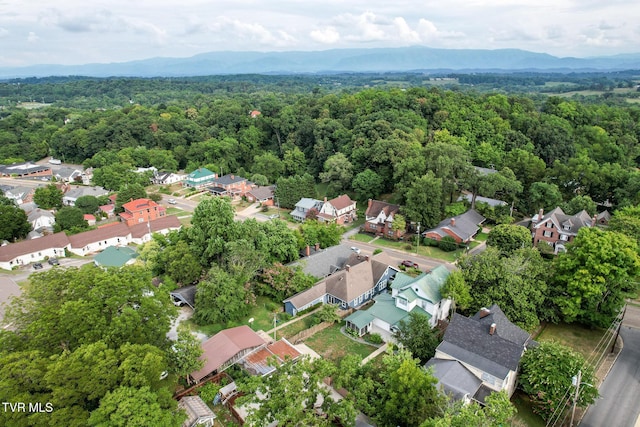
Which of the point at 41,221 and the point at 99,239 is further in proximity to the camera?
the point at 41,221

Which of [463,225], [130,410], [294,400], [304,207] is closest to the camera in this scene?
[130,410]

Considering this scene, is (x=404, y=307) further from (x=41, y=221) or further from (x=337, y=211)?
(x=41, y=221)

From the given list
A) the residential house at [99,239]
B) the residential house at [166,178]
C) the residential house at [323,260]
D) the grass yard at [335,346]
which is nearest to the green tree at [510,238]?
the residential house at [323,260]

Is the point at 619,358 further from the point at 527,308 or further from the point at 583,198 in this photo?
the point at 583,198

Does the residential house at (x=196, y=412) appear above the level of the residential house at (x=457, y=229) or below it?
below

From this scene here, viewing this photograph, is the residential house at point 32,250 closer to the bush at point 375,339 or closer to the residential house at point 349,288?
the residential house at point 349,288

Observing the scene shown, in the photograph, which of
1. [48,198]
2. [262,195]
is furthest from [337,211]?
[48,198]

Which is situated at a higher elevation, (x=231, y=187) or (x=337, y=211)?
(x=337, y=211)
